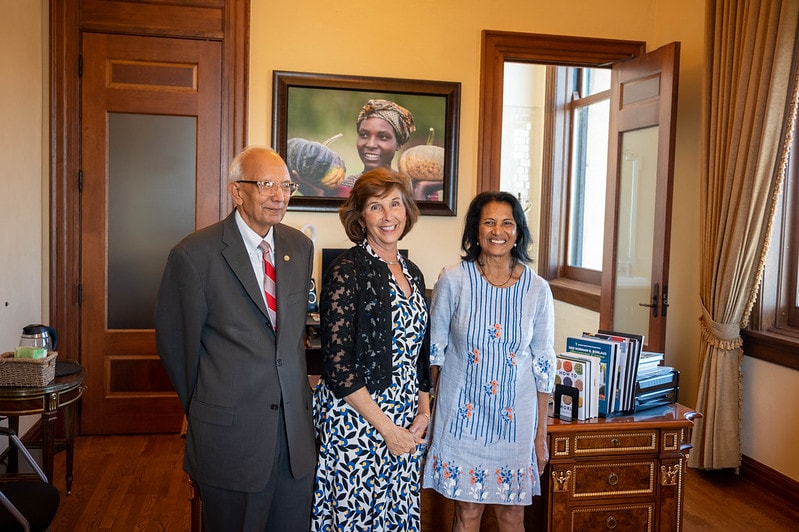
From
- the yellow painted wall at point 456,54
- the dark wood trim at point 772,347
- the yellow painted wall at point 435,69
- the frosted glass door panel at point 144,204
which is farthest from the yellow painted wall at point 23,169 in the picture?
the dark wood trim at point 772,347

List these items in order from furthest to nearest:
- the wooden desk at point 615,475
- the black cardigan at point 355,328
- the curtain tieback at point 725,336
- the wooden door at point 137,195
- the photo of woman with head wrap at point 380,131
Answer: the photo of woman with head wrap at point 380,131 → the wooden door at point 137,195 → the curtain tieback at point 725,336 → the wooden desk at point 615,475 → the black cardigan at point 355,328

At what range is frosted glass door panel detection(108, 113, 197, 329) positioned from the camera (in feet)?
15.1

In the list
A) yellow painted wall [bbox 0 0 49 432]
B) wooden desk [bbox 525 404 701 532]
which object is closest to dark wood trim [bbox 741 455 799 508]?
wooden desk [bbox 525 404 701 532]

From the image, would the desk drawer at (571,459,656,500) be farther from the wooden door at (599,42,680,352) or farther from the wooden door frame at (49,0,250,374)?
the wooden door frame at (49,0,250,374)

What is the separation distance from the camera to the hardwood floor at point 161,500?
3.30m

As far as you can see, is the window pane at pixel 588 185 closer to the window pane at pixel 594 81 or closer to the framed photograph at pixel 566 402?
the window pane at pixel 594 81

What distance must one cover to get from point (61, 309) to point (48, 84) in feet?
4.39

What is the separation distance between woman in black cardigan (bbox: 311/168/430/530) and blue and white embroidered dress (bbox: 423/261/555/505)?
172 mm

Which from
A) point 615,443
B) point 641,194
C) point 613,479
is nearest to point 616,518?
point 613,479

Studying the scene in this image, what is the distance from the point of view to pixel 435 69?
479 cm

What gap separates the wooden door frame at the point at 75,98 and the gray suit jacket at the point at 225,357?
110 inches

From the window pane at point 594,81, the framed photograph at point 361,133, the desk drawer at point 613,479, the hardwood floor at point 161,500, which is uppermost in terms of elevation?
the window pane at point 594,81

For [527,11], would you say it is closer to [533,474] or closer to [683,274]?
[683,274]

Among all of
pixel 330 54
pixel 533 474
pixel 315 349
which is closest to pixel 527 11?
pixel 330 54
